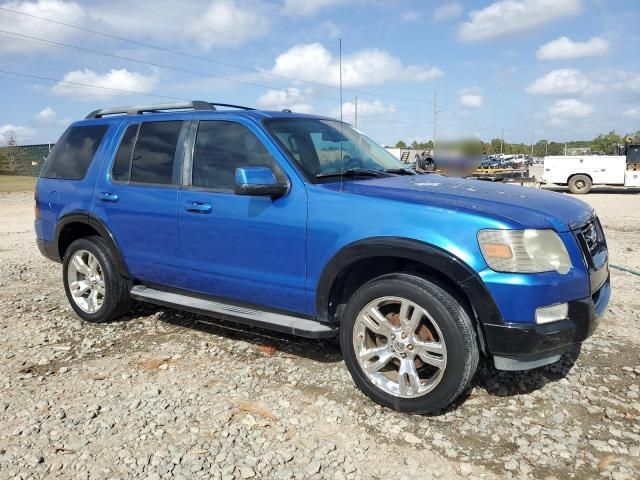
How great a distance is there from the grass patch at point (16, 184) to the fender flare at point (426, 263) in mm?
25739

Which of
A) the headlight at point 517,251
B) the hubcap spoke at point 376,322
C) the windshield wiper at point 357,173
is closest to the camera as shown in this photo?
the headlight at point 517,251

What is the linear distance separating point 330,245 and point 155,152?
199 centimetres

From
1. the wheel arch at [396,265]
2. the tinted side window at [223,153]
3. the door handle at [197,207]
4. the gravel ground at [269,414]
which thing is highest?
the tinted side window at [223,153]

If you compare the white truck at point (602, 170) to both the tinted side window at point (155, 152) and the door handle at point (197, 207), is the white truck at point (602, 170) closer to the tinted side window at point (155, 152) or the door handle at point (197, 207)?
the tinted side window at point (155, 152)

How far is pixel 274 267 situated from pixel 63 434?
5.40 ft

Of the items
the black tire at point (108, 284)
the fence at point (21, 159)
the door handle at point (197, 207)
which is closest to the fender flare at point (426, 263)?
the door handle at point (197, 207)

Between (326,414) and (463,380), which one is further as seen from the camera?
(326,414)

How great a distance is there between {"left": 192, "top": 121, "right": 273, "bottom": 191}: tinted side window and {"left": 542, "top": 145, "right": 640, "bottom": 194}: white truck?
20.1m

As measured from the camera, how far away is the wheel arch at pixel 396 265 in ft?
10.2

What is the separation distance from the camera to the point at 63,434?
327 cm

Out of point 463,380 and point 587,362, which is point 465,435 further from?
point 587,362

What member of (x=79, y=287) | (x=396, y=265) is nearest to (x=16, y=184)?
(x=79, y=287)

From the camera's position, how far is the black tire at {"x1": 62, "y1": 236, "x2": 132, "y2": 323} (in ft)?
16.5

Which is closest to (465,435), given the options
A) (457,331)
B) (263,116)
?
(457,331)
